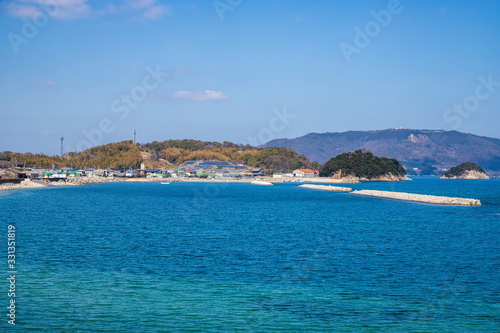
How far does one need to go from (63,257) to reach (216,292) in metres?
8.07

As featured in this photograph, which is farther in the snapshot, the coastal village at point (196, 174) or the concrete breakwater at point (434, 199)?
the coastal village at point (196, 174)

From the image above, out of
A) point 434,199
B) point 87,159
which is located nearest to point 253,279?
point 434,199

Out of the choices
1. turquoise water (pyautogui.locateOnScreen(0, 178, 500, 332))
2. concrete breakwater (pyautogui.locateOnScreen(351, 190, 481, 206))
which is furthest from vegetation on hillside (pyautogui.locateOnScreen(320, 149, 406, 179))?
turquoise water (pyautogui.locateOnScreen(0, 178, 500, 332))

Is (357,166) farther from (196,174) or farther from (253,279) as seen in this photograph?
(253,279)

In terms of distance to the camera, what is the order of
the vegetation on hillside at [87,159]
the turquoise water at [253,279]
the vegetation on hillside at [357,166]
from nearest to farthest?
the turquoise water at [253,279], the vegetation on hillside at [357,166], the vegetation on hillside at [87,159]

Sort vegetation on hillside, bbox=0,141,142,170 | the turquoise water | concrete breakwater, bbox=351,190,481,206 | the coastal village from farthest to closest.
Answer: vegetation on hillside, bbox=0,141,142,170, the coastal village, concrete breakwater, bbox=351,190,481,206, the turquoise water

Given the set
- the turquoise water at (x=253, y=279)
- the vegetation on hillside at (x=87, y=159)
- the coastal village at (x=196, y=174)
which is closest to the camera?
the turquoise water at (x=253, y=279)

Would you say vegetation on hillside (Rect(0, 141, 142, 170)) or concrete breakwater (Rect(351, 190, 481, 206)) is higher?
vegetation on hillside (Rect(0, 141, 142, 170))

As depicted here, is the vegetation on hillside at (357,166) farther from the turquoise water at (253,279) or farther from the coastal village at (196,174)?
the turquoise water at (253,279)

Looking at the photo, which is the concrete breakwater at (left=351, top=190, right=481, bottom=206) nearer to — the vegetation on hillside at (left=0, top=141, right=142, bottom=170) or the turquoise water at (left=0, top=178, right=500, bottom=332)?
the turquoise water at (left=0, top=178, right=500, bottom=332)

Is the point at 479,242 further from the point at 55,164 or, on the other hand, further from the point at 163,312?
the point at 55,164

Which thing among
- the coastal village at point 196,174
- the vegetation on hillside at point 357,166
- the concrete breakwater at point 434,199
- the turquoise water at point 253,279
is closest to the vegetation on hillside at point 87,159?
the coastal village at point 196,174

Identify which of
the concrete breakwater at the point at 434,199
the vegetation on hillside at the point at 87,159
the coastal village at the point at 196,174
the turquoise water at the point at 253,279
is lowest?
the turquoise water at the point at 253,279

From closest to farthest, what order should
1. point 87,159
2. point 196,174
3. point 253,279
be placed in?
point 253,279 → point 196,174 → point 87,159
